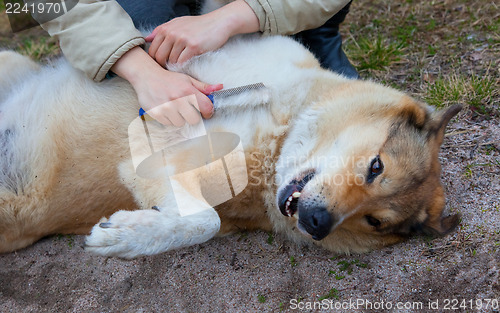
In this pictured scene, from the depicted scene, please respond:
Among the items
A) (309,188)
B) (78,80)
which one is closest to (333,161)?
(309,188)

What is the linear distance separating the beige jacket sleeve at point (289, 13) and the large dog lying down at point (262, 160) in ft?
0.60

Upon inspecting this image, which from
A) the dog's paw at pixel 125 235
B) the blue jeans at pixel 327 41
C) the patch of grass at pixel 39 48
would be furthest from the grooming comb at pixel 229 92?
the patch of grass at pixel 39 48

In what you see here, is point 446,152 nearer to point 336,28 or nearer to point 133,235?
point 336,28

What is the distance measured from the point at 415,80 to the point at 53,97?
2.69 metres

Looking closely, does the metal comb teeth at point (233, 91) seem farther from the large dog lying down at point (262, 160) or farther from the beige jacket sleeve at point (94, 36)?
the beige jacket sleeve at point (94, 36)

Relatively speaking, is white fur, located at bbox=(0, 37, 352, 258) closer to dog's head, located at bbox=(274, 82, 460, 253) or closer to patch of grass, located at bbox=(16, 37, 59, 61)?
dog's head, located at bbox=(274, 82, 460, 253)

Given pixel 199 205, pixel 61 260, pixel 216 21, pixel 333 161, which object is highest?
pixel 216 21

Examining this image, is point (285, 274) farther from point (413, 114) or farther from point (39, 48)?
point (39, 48)

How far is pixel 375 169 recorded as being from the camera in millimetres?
2150

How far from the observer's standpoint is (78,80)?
2.49 meters

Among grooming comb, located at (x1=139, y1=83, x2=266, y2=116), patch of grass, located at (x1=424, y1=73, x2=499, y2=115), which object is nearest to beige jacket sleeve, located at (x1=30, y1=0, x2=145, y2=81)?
grooming comb, located at (x1=139, y1=83, x2=266, y2=116)

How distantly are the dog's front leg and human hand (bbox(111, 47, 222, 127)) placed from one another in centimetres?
43

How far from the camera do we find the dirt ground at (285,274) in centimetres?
211

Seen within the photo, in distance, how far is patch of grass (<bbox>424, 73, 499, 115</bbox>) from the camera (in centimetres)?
308
